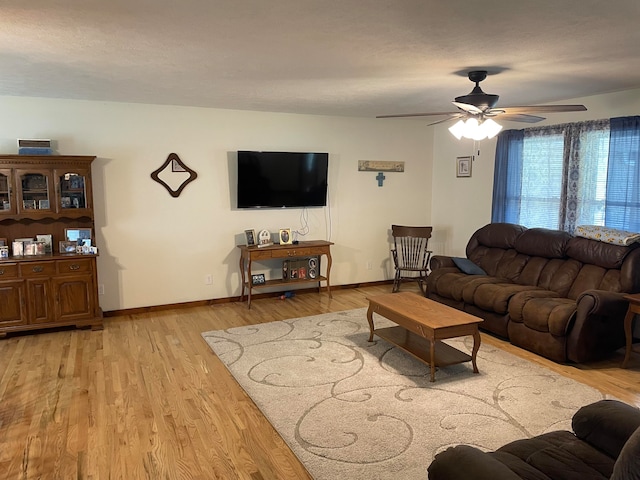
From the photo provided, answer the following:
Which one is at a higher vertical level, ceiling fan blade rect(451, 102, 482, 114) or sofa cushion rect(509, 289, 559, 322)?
ceiling fan blade rect(451, 102, 482, 114)

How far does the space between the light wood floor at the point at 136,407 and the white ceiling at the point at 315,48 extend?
2.40 metres

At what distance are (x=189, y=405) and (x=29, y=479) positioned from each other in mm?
1043

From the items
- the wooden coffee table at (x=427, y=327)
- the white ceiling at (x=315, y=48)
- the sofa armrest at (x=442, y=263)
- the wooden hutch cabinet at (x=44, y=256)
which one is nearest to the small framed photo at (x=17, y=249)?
the wooden hutch cabinet at (x=44, y=256)

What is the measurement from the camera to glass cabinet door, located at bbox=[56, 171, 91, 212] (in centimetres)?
491

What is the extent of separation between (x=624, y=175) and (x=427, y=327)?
265 centimetres

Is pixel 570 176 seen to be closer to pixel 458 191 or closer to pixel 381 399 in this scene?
pixel 458 191

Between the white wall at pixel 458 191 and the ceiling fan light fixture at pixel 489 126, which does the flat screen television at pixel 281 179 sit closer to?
the white wall at pixel 458 191

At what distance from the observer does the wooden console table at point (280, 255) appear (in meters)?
5.73

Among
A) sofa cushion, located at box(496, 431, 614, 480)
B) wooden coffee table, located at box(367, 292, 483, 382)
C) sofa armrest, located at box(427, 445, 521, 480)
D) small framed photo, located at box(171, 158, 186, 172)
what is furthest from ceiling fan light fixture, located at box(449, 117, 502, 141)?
small framed photo, located at box(171, 158, 186, 172)

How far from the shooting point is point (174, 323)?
524cm

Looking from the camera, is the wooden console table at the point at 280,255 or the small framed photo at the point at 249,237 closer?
the wooden console table at the point at 280,255

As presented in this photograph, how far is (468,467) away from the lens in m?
1.73

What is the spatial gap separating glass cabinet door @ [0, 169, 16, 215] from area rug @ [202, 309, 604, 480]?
236cm

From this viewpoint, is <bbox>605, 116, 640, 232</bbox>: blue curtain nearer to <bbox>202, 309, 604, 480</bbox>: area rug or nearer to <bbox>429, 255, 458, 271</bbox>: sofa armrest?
<bbox>429, 255, 458, 271</bbox>: sofa armrest
